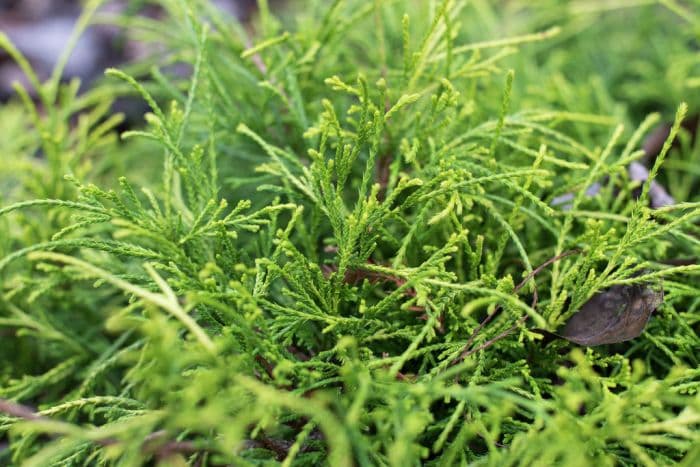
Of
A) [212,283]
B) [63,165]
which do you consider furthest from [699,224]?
[63,165]

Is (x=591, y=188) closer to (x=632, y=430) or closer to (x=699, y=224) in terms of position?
(x=699, y=224)

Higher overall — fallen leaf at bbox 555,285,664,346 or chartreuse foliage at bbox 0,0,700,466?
chartreuse foliage at bbox 0,0,700,466

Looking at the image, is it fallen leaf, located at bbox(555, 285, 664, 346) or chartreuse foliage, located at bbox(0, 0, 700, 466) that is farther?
fallen leaf, located at bbox(555, 285, 664, 346)

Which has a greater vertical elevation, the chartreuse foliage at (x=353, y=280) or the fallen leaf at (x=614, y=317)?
the chartreuse foliage at (x=353, y=280)

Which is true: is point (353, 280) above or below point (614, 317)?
above

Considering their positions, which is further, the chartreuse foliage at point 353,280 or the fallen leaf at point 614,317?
the fallen leaf at point 614,317
